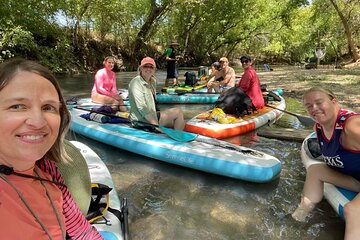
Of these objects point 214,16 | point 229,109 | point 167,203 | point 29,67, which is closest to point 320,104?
point 167,203

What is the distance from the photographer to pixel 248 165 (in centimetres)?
355

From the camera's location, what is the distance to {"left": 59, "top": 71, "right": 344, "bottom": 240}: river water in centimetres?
273

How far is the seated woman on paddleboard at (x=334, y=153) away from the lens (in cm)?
220

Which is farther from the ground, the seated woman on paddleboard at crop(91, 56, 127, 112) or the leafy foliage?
the leafy foliage

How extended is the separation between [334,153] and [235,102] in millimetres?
3185

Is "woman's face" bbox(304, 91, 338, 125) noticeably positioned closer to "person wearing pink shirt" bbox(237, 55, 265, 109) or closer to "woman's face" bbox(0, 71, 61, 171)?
"woman's face" bbox(0, 71, 61, 171)

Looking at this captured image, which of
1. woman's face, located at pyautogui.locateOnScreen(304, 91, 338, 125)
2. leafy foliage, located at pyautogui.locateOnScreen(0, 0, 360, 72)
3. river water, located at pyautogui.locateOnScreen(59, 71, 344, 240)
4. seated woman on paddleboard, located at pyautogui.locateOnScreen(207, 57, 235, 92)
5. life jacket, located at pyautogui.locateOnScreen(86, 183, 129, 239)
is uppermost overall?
leafy foliage, located at pyautogui.locateOnScreen(0, 0, 360, 72)

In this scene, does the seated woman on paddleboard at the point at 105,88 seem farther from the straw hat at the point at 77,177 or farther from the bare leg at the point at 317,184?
the straw hat at the point at 77,177

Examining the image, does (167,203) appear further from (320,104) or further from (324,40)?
(324,40)

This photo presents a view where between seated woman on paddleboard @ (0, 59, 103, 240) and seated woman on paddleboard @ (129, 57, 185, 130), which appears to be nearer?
seated woman on paddleboard @ (0, 59, 103, 240)

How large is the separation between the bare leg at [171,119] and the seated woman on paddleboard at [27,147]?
3439 millimetres

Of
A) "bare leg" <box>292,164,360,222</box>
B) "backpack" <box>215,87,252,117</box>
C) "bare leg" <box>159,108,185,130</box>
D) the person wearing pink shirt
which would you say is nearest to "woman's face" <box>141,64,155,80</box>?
"bare leg" <box>159,108,185,130</box>

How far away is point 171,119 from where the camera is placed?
471 cm

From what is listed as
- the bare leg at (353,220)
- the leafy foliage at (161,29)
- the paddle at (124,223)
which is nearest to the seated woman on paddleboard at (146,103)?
the paddle at (124,223)
